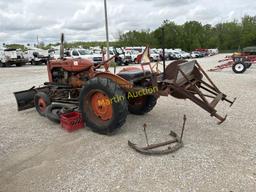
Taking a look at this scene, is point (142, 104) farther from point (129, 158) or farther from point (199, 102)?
point (129, 158)

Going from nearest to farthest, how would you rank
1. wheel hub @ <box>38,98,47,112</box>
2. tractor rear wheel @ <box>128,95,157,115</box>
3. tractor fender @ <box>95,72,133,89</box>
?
tractor fender @ <box>95,72,133,89</box>, tractor rear wheel @ <box>128,95,157,115</box>, wheel hub @ <box>38,98,47,112</box>

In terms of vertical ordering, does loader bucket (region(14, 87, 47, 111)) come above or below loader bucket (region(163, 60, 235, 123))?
below

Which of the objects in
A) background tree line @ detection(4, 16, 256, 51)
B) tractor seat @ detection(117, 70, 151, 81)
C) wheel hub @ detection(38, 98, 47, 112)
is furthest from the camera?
background tree line @ detection(4, 16, 256, 51)

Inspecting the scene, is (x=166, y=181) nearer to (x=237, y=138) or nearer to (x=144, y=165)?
(x=144, y=165)

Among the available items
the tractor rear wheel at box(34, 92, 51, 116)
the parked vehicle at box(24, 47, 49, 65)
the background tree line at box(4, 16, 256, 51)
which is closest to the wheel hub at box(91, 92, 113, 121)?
the tractor rear wheel at box(34, 92, 51, 116)

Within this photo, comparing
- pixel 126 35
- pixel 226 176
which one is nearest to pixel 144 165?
pixel 226 176

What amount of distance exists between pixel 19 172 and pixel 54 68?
11.9ft

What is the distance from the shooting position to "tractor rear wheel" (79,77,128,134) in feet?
14.8

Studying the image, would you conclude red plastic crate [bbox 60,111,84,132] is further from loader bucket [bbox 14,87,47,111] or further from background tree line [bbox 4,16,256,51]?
background tree line [bbox 4,16,256,51]

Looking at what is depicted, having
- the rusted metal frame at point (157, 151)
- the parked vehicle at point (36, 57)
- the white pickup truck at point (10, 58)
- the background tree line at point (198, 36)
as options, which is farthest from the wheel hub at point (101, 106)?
the background tree line at point (198, 36)

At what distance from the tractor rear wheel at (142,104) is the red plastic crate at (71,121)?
1.27 metres

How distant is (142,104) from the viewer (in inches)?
234

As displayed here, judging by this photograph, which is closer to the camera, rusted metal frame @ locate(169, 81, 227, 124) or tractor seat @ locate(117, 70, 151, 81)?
rusted metal frame @ locate(169, 81, 227, 124)

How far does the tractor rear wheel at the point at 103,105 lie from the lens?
450cm
